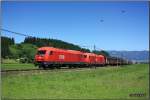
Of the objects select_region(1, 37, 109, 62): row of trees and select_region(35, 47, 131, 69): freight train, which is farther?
select_region(1, 37, 109, 62): row of trees

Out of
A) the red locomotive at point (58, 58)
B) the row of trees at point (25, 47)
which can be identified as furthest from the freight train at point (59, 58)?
the row of trees at point (25, 47)

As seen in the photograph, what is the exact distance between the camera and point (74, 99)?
1541 centimetres

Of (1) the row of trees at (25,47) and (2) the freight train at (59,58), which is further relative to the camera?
(1) the row of trees at (25,47)

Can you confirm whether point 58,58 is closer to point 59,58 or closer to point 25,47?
point 59,58

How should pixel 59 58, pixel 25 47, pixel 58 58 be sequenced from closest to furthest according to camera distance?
pixel 58 58 → pixel 59 58 → pixel 25 47

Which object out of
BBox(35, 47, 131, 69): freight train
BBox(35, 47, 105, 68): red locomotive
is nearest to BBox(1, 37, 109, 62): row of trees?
BBox(35, 47, 131, 69): freight train

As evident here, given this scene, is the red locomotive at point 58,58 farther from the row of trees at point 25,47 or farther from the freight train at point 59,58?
the row of trees at point 25,47

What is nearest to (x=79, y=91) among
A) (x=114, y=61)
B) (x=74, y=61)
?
(x=74, y=61)

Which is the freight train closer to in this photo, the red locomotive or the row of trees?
the red locomotive

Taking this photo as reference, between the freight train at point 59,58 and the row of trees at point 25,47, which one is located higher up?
the row of trees at point 25,47

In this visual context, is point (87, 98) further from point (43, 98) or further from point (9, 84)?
point (9, 84)

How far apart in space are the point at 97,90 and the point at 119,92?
1.45 m

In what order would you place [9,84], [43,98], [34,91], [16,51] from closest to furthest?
[43,98]
[34,91]
[9,84]
[16,51]

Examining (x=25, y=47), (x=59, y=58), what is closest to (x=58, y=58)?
(x=59, y=58)
